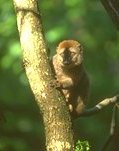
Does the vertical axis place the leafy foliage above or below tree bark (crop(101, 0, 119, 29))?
below

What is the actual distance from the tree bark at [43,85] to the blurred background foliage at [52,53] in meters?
4.96

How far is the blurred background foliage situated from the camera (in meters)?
10.4

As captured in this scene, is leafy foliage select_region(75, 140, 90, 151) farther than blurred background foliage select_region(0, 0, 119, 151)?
No

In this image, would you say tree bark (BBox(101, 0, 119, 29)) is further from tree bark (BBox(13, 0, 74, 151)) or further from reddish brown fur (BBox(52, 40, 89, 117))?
reddish brown fur (BBox(52, 40, 89, 117))

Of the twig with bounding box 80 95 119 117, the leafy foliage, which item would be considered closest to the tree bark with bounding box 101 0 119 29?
the twig with bounding box 80 95 119 117

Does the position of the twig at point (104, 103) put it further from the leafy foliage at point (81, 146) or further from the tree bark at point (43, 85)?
the tree bark at point (43, 85)

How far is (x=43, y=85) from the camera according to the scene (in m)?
4.50

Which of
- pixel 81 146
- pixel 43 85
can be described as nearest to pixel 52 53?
pixel 81 146

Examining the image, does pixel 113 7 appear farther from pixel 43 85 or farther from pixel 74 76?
pixel 74 76

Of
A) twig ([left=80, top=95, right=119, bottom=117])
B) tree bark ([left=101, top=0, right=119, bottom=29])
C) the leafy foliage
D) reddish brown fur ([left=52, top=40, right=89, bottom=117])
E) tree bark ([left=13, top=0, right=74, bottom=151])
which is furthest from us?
reddish brown fur ([left=52, top=40, right=89, bottom=117])

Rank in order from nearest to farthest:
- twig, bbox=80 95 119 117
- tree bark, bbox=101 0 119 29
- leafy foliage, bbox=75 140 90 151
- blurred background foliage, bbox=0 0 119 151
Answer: leafy foliage, bbox=75 140 90 151 → tree bark, bbox=101 0 119 29 → twig, bbox=80 95 119 117 → blurred background foliage, bbox=0 0 119 151

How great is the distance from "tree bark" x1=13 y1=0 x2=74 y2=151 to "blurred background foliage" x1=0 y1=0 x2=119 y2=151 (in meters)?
4.96

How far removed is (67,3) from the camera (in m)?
10.6

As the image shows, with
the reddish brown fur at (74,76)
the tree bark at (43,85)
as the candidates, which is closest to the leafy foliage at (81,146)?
the tree bark at (43,85)
